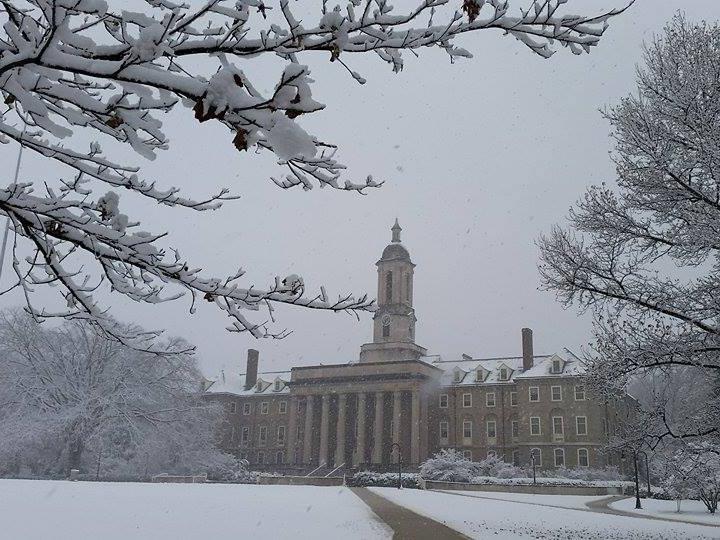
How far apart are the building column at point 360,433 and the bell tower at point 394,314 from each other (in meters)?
5.60

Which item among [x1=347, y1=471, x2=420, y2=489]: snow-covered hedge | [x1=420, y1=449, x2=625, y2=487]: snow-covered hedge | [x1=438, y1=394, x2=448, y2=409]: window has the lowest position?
[x1=347, y1=471, x2=420, y2=489]: snow-covered hedge

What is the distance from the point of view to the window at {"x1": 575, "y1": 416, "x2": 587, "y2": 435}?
194 feet

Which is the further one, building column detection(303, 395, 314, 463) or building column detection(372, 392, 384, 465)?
building column detection(303, 395, 314, 463)

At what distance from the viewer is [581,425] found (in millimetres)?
59594

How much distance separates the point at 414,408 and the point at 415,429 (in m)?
2.15

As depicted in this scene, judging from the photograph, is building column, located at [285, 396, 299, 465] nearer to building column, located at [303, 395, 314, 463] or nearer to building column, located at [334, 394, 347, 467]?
building column, located at [303, 395, 314, 463]

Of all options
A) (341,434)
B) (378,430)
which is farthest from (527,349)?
(341,434)

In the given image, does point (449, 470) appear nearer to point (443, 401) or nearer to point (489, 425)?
point (489, 425)

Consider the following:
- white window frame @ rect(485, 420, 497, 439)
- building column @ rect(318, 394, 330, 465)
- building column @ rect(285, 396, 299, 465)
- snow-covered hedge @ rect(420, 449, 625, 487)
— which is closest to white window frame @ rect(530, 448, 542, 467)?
snow-covered hedge @ rect(420, 449, 625, 487)

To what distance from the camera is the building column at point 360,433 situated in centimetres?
6538

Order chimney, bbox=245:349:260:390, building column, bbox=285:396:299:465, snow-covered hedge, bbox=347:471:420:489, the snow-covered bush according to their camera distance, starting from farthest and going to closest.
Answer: chimney, bbox=245:349:260:390 < building column, bbox=285:396:299:465 < snow-covered hedge, bbox=347:471:420:489 < the snow-covered bush

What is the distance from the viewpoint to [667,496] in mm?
38750

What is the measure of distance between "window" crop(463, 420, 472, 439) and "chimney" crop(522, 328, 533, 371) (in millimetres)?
8257

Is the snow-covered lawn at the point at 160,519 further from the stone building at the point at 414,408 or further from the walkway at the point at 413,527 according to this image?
the stone building at the point at 414,408
